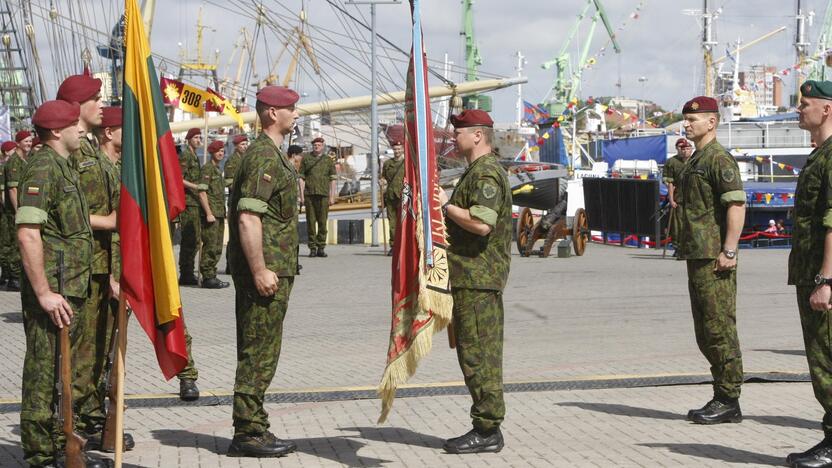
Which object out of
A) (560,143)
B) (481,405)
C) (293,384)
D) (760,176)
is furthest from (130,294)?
(560,143)

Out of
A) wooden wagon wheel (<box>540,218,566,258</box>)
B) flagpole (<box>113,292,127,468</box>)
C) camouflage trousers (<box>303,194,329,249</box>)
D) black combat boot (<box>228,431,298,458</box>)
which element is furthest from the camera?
wooden wagon wheel (<box>540,218,566,258</box>)

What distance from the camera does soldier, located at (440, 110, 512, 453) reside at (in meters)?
6.80

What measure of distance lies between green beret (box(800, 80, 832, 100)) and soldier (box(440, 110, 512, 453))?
1.67 m

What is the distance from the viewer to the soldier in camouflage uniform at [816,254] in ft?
20.5

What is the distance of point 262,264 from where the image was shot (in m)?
6.60

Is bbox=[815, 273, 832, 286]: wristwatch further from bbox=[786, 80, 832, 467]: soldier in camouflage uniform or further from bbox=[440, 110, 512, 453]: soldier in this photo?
bbox=[440, 110, 512, 453]: soldier

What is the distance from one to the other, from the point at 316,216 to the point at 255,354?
14606 mm

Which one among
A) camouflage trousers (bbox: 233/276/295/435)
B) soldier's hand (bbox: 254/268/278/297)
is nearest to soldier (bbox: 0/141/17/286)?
camouflage trousers (bbox: 233/276/295/435)

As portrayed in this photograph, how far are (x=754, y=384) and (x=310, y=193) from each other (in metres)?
13.0

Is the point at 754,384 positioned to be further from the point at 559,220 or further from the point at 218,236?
the point at 559,220

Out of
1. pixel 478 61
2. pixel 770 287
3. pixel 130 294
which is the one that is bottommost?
pixel 770 287

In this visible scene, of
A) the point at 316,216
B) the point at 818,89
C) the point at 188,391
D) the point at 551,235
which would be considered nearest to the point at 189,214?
the point at 316,216

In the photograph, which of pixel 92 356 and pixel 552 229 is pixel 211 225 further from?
pixel 92 356

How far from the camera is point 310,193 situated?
69.5ft
